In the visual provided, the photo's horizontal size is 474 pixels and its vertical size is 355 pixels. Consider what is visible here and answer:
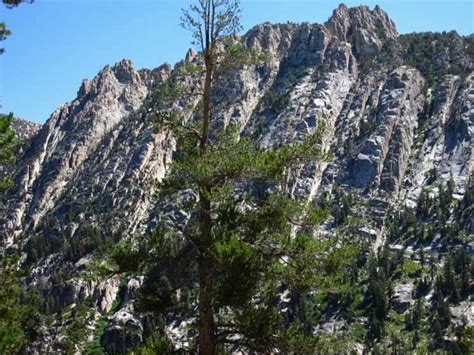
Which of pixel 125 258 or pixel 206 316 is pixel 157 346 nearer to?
pixel 206 316

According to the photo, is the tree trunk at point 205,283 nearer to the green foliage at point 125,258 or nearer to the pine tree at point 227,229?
the pine tree at point 227,229

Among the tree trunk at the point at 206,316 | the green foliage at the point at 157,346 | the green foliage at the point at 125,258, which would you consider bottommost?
the green foliage at the point at 157,346

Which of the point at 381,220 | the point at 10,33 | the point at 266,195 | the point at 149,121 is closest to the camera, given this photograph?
the point at 266,195

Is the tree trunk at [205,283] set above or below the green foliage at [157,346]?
above

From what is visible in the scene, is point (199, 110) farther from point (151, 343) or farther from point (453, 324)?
point (453, 324)

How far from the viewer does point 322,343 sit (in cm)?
1691

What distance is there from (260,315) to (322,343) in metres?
2.41

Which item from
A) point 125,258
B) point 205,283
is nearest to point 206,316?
point 205,283

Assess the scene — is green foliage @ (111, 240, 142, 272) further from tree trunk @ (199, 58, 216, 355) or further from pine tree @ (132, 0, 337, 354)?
tree trunk @ (199, 58, 216, 355)

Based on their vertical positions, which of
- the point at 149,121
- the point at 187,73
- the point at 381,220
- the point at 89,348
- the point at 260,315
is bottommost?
the point at 89,348

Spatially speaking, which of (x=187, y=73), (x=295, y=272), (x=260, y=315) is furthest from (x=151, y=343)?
(x=187, y=73)

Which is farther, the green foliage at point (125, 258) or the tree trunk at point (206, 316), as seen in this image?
the green foliage at point (125, 258)

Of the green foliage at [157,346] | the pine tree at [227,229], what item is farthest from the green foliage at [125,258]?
the green foliage at [157,346]

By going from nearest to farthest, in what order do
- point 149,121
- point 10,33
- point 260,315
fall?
point 260,315 → point 149,121 → point 10,33
